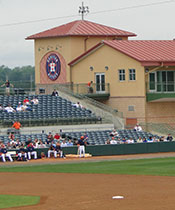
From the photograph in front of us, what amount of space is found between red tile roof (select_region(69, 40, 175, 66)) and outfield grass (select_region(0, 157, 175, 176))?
44.0 ft

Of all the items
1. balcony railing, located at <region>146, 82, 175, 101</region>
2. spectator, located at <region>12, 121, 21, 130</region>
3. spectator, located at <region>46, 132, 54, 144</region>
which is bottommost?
spectator, located at <region>46, 132, 54, 144</region>

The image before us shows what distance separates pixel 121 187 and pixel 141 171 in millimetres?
6520

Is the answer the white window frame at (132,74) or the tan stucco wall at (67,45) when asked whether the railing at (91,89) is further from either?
the white window frame at (132,74)

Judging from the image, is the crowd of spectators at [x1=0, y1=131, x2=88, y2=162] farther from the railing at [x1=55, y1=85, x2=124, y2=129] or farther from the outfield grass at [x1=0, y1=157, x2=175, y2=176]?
the railing at [x1=55, y1=85, x2=124, y2=129]

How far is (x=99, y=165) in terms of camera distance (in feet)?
110

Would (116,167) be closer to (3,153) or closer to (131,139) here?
(3,153)

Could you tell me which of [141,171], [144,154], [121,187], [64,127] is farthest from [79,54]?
[121,187]

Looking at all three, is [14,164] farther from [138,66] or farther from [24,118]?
[138,66]

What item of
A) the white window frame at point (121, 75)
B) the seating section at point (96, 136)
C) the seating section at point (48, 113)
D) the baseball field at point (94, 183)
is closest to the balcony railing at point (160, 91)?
the white window frame at point (121, 75)

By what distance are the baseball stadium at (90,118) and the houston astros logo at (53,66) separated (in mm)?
94

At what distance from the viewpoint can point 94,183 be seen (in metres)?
24.2

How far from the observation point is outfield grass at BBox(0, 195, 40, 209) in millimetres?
18859

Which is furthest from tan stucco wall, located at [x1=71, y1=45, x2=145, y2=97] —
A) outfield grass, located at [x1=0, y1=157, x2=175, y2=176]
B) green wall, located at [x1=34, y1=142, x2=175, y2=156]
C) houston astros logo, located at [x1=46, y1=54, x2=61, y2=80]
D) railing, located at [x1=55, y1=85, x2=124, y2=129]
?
outfield grass, located at [x1=0, y1=157, x2=175, y2=176]

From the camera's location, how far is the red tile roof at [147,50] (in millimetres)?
47688
